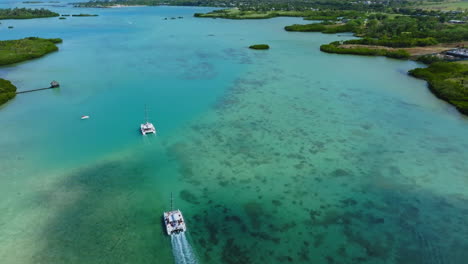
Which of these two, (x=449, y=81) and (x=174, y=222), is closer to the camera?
(x=174, y=222)

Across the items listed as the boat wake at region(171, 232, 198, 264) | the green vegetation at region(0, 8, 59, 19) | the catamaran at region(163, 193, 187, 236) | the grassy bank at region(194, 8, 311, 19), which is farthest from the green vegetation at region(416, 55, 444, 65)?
the green vegetation at region(0, 8, 59, 19)

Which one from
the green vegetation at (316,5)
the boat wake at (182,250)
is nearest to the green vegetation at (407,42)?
the boat wake at (182,250)

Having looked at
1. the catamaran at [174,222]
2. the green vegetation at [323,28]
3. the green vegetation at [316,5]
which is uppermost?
the green vegetation at [316,5]

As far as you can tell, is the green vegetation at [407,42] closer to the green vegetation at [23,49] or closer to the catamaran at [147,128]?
the catamaran at [147,128]

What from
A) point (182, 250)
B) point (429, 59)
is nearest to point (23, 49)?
point (182, 250)

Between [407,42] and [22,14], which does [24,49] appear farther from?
[407,42]
